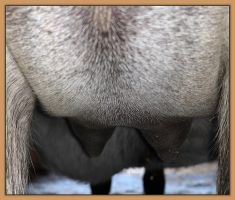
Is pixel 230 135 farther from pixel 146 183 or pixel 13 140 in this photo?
pixel 146 183

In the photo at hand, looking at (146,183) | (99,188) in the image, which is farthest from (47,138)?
(146,183)

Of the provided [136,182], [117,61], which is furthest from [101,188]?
[117,61]

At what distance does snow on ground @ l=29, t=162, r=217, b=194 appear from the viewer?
1.29m

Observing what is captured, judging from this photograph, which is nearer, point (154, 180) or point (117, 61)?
point (117, 61)

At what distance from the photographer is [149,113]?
0.74m

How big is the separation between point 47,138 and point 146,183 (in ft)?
1.13

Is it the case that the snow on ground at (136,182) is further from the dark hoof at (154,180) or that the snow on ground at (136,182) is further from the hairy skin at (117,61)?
the hairy skin at (117,61)

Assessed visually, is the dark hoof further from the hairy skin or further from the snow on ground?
the hairy skin

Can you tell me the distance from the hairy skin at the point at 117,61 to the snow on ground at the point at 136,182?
560mm

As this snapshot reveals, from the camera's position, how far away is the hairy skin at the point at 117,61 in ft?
2.04

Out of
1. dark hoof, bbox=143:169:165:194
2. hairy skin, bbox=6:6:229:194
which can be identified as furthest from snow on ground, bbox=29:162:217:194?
hairy skin, bbox=6:6:229:194

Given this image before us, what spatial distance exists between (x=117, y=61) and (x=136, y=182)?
0.73 m

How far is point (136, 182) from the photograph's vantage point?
52.7 inches

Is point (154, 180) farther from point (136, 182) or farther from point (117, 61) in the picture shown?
point (117, 61)
